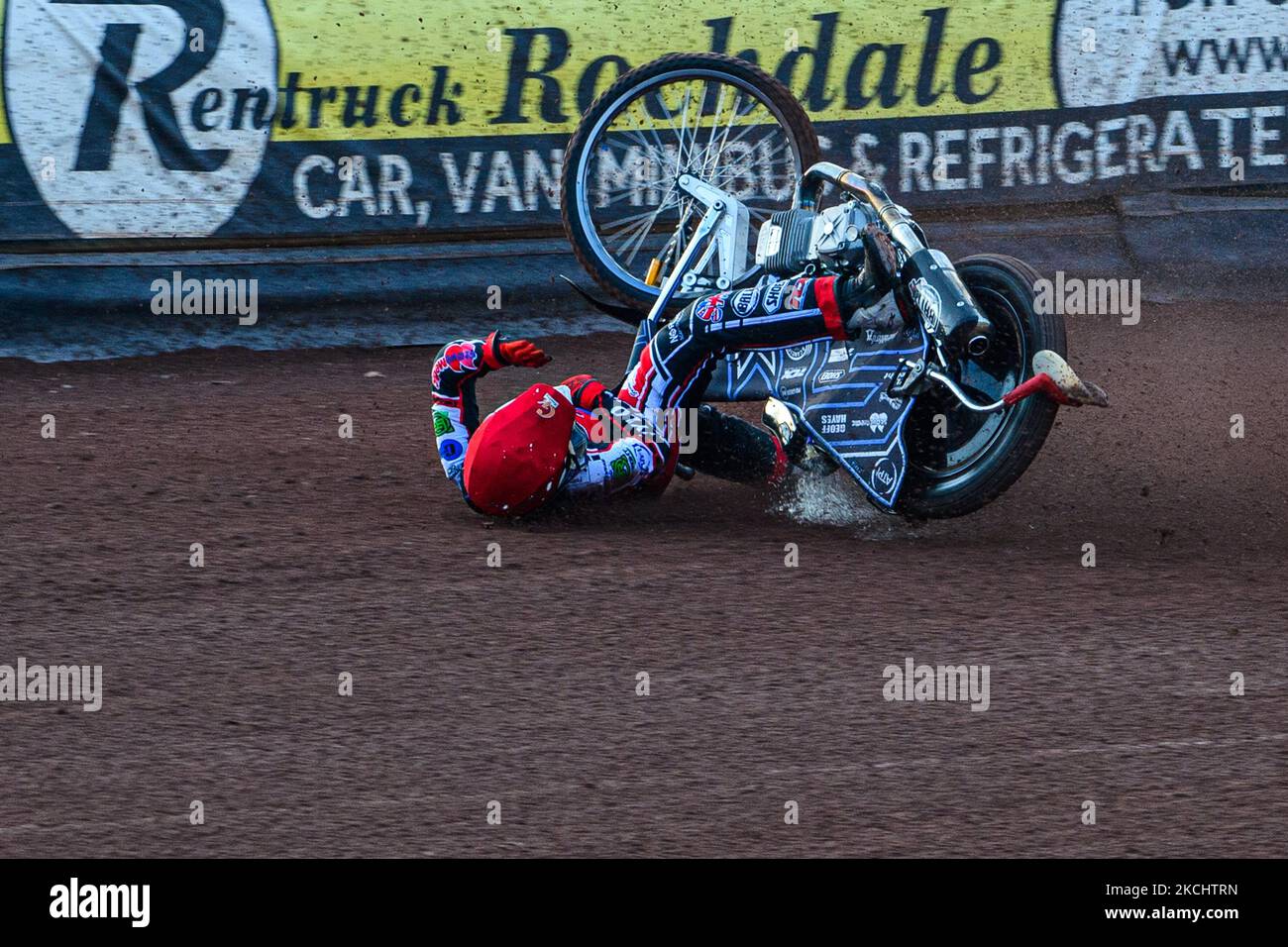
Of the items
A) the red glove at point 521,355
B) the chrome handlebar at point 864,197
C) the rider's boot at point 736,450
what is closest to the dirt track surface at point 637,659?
the rider's boot at point 736,450

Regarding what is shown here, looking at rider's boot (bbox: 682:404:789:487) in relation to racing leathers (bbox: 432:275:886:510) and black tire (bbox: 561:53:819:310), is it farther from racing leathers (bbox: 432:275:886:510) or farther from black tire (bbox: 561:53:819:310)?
black tire (bbox: 561:53:819:310)

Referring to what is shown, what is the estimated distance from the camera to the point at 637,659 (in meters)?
4.36

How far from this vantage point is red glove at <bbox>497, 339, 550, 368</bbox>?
18.3ft

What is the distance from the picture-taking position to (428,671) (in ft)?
14.1

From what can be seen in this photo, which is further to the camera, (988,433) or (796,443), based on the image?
(796,443)

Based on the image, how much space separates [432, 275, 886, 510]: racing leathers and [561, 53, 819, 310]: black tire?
38 cm

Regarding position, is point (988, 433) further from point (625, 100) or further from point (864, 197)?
point (625, 100)

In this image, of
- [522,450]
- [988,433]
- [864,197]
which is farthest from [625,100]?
[988,433]

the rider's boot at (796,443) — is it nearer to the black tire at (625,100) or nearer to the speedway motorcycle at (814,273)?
the speedway motorcycle at (814,273)

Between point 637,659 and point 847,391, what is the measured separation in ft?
5.35

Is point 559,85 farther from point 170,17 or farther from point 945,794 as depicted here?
point 945,794

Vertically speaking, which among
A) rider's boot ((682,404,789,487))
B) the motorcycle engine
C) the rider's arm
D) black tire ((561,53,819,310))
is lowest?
rider's boot ((682,404,789,487))

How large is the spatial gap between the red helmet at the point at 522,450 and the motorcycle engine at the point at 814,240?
37.7 inches

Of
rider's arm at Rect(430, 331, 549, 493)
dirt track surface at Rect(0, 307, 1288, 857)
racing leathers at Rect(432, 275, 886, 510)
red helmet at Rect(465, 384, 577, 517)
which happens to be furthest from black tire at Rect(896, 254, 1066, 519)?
rider's arm at Rect(430, 331, 549, 493)
